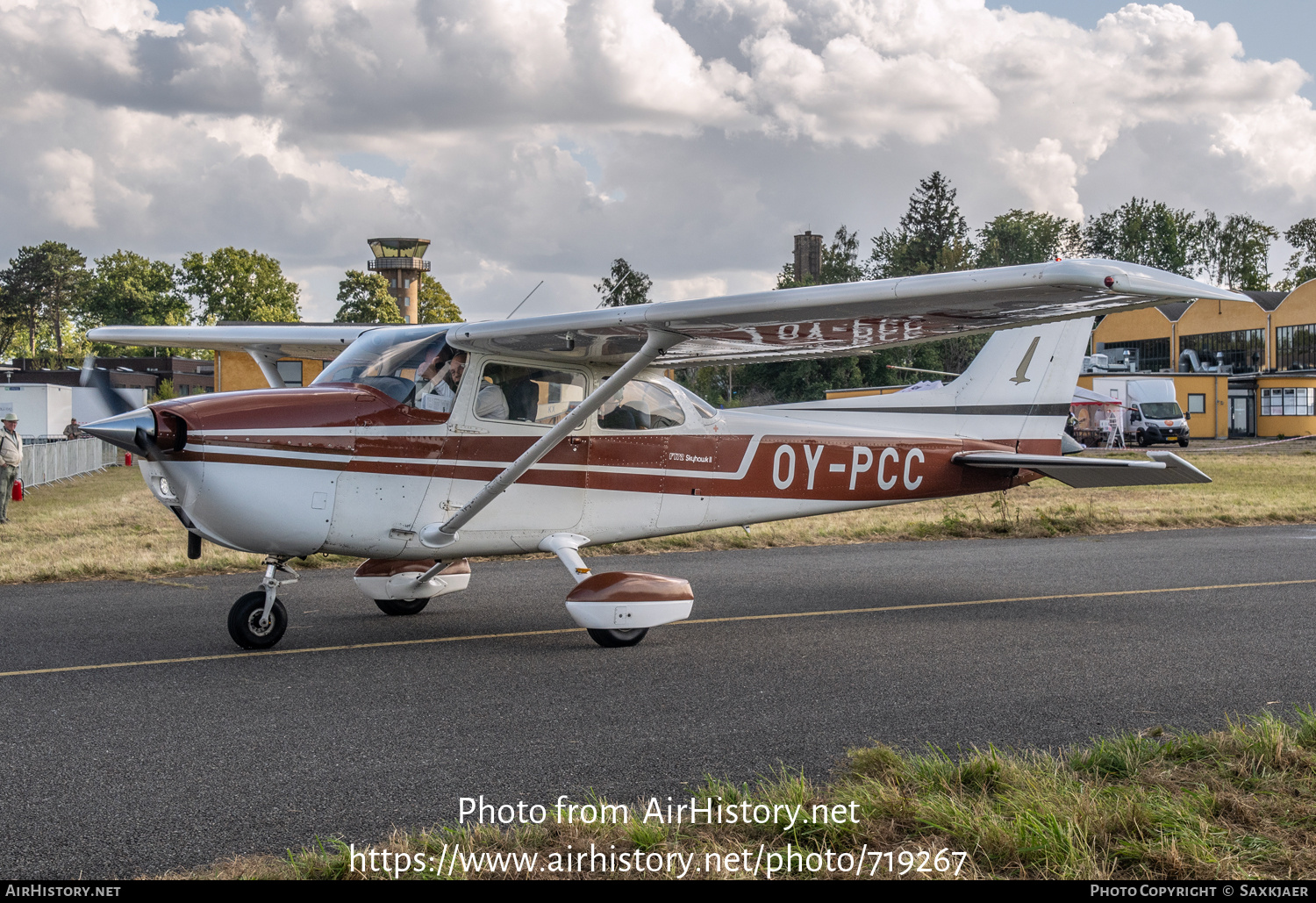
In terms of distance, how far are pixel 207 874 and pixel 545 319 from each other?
4.19 meters

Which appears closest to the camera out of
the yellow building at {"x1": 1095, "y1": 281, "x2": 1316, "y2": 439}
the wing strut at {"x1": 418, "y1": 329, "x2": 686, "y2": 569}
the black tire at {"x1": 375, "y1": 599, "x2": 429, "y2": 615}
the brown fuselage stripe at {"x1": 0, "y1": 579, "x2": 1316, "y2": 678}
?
the brown fuselage stripe at {"x1": 0, "y1": 579, "x2": 1316, "y2": 678}

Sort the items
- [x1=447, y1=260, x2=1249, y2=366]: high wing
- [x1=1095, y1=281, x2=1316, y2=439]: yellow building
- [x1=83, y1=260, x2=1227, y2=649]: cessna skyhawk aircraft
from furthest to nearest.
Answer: [x1=1095, y1=281, x2=1316, y2=439]: yellow building < [x1=83, y1=260, x2=1227, y2=649]: cessna skyhawk aircraft < [x1=447, y1=260, x2=1249, y2=366]: high wing

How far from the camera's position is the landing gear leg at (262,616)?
22.1 ft

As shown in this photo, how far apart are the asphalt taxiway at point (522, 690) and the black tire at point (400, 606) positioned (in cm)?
14

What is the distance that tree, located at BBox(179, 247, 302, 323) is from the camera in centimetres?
8612

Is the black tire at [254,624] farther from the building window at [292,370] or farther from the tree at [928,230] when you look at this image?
the tree at [928,230]

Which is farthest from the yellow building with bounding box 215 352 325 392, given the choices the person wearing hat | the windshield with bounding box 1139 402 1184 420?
the windshield with bounding box 1139 402 1184 420

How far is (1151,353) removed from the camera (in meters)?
65.0

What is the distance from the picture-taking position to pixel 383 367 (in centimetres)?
695


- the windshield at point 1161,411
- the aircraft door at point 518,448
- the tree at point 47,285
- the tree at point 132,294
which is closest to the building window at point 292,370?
the aircraft door at point 518,448

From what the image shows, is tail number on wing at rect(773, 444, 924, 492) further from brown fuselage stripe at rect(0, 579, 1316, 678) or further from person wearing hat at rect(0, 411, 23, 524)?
person wearing hat at rect(0, 411, 23, 524)

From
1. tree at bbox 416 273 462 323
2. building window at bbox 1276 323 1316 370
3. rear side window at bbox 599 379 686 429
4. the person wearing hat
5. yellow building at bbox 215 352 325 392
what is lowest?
the person wearing hat

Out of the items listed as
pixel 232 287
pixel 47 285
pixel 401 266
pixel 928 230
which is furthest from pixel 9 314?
pixel 928 230

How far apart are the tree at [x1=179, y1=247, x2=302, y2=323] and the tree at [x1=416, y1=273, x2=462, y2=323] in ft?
34.7
